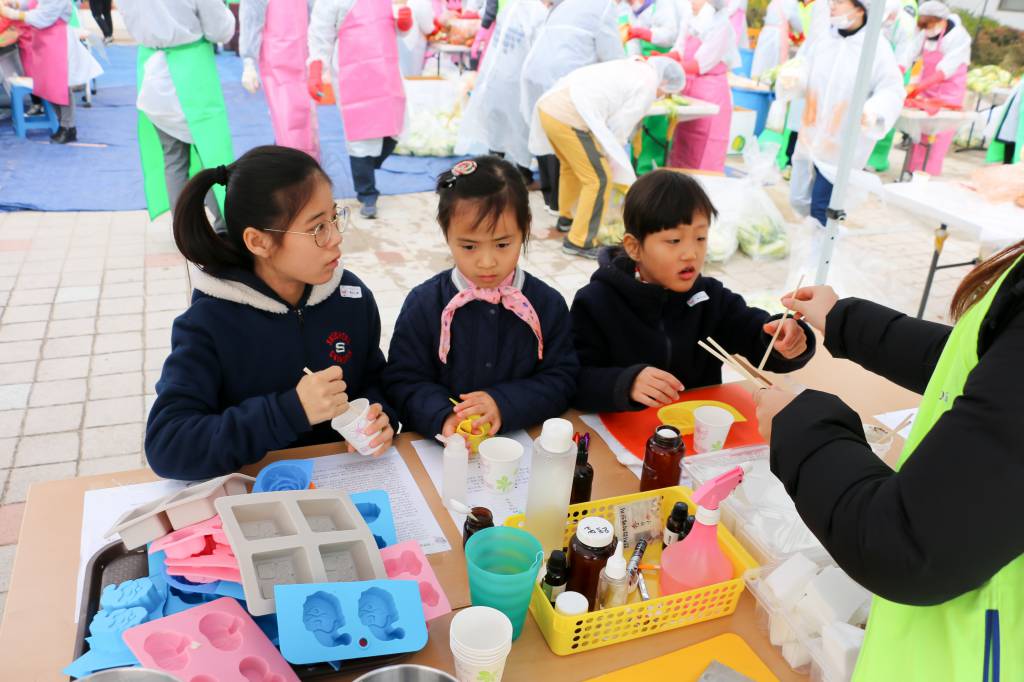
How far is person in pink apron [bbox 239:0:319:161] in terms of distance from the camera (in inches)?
186

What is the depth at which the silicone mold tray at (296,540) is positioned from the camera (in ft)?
3.39

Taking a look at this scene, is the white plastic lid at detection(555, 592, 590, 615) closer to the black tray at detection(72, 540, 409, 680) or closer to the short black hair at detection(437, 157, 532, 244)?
the black tray at detection(72, 540, 409, 680)

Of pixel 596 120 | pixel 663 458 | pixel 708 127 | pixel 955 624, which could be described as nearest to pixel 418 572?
pixel 663 458

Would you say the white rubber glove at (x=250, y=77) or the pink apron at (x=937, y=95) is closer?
the white rubber glove at (x=250, y=77)

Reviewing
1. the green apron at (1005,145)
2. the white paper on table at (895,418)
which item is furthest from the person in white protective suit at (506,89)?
the white paper on table at (895,418)

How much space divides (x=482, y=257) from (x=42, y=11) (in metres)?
6.94

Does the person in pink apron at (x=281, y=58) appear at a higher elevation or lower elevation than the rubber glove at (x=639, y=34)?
lower

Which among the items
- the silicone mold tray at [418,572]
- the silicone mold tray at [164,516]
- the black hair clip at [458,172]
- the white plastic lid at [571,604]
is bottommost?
the silicone mold tray at [418,572]

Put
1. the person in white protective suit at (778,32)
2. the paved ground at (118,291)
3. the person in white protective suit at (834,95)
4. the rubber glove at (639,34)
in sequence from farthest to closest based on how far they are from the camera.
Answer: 1. the person in white protective suit at (778,32)
2. the rubber glove at (639,34)
3. the person in white protective suit at (834,95)
4. the paved ground at (118,291)

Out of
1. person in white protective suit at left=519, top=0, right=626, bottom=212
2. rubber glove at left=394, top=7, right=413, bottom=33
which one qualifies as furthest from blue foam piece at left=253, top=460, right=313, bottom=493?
rubber glove at left=394, top=7, right=413, bottom=33

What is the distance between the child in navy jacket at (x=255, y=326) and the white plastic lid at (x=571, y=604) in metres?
0.59

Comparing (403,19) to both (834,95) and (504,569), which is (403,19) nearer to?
(834,95)

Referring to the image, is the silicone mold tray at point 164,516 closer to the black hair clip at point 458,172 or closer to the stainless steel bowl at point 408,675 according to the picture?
the stainless steel bowl at point 408,675

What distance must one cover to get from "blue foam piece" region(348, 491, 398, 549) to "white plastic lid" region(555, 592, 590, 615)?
1.07 ft
